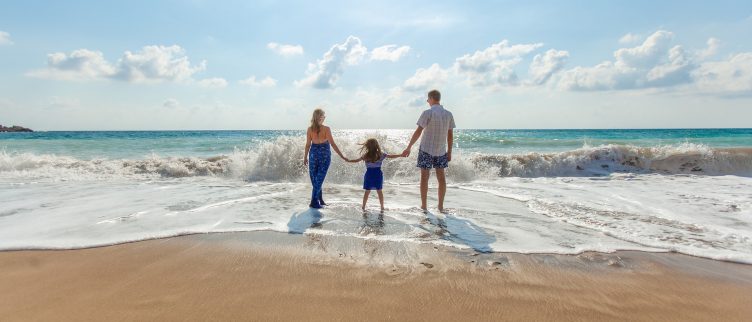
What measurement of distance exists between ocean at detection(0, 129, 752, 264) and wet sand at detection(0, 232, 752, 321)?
459 millimetres

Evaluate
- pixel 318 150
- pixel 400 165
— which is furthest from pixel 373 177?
pixel 400 165

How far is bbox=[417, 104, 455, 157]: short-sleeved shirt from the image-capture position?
20.8ft

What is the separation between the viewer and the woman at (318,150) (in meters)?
6.65

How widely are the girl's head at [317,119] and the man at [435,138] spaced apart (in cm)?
149

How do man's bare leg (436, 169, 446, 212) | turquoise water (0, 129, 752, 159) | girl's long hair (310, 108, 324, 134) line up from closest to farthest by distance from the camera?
1. man's bare leg (436, 169, 446, 212)
2. girl's long hair (310, 108, 324, 134)
3. turquoise water (0, 129, 752, 159)

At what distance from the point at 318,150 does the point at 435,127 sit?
2031 mm

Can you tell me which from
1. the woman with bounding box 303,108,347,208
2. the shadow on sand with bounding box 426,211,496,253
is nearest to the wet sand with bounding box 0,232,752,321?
the shadow on sand with bounding box 426,211,496,253

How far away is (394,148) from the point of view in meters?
14.2

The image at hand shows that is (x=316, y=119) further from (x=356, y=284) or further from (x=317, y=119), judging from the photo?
(x=356, y=284)

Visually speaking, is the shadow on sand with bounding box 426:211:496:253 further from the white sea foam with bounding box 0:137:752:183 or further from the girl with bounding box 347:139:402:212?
the white sea foam with bounding box 0:137:752:183

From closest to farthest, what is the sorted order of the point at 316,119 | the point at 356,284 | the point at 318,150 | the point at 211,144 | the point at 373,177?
the point at 356,284
the point at 373,177
the point at 316,119
the point at 318,150
the point at 211,144

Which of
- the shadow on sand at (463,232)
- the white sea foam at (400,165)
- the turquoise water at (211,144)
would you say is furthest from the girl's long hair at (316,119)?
the turquoise water at (211,144)

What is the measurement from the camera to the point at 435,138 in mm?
6355

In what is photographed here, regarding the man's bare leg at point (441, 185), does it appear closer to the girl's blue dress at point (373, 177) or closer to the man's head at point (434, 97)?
the girl's blue dress at point (373, 177)
